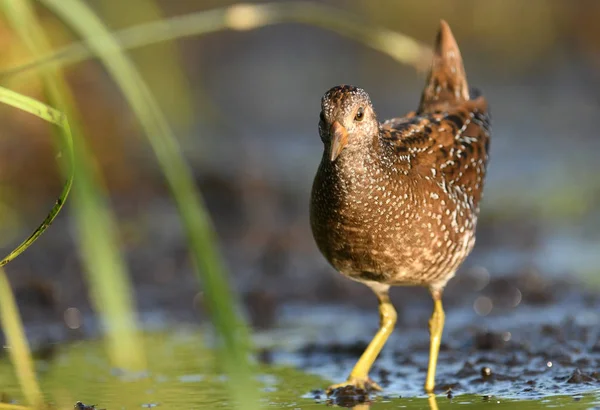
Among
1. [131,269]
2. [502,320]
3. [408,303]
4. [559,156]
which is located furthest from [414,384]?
[559,156]

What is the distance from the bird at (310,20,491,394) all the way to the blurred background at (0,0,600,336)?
Answer: 0.65 m

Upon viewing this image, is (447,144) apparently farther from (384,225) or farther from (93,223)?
(93,223)

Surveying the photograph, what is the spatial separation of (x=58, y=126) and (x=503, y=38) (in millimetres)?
14942

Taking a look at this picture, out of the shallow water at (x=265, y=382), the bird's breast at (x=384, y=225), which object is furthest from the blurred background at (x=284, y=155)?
the shallow water at (x=265, y=382)

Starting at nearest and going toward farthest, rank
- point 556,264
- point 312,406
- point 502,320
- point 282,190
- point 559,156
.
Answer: point 312,406 < point 502,320 < point 556,264 < point 282,190 < point 559,156

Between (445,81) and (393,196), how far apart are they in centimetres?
186

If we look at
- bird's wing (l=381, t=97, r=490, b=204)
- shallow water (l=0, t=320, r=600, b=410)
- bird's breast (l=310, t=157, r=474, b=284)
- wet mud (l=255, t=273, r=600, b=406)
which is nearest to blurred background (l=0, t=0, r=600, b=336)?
wet mud (l=255, t=273, r=600, b=406)

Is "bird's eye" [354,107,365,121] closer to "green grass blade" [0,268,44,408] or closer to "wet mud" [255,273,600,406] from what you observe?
"wet mud" [255,273,600,406]

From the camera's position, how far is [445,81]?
689 cm

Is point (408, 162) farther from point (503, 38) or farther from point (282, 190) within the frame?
point (503, 38)

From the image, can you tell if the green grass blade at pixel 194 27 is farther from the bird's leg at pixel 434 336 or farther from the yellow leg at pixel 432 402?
the bird's leg at pixel 434 336

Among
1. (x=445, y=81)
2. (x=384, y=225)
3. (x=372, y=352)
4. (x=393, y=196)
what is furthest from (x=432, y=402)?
(x=445, y=81)

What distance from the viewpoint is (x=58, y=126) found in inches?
107

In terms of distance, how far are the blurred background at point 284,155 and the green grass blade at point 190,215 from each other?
58 cm
